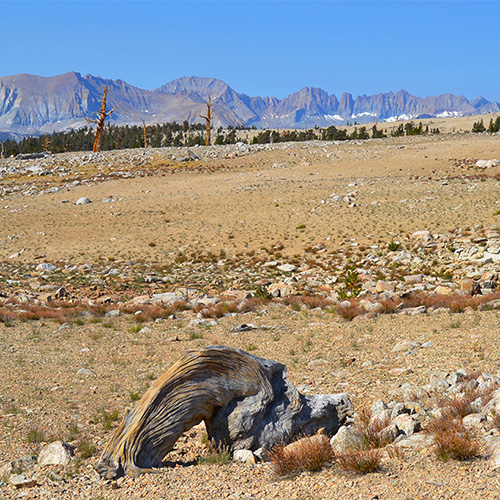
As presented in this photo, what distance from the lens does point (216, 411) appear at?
7.48 meters

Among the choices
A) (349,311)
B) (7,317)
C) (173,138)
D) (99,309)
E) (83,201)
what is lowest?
(99,309)

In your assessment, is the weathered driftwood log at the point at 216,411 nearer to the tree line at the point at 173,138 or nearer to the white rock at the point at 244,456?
the white rock at the point at 244,456

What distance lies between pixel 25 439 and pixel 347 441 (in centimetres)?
517

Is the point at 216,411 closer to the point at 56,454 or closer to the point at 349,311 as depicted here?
the point at 56,454

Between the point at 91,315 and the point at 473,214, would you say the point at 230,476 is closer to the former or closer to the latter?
the point at 91,315

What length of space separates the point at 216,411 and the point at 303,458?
5.18ft

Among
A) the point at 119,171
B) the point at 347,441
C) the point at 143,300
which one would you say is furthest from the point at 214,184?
the point at 347,441

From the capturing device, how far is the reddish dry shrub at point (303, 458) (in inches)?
251

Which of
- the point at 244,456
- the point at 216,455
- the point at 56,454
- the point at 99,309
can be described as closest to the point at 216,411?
the point at 216,455

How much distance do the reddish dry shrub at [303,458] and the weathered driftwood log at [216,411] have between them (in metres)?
0.72

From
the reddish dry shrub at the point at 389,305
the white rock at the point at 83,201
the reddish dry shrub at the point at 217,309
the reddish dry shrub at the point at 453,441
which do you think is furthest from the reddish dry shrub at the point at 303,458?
the white rock at the point at 83,201

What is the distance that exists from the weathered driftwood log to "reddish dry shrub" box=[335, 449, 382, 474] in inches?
52.7

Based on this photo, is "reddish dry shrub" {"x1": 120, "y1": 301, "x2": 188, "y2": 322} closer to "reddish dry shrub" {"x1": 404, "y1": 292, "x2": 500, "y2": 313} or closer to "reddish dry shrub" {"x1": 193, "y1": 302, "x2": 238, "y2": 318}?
"reddish dry shrub" {"x1": 193, "y1": 302, "x2": 238, "y2": 318}

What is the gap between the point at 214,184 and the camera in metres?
49.6
